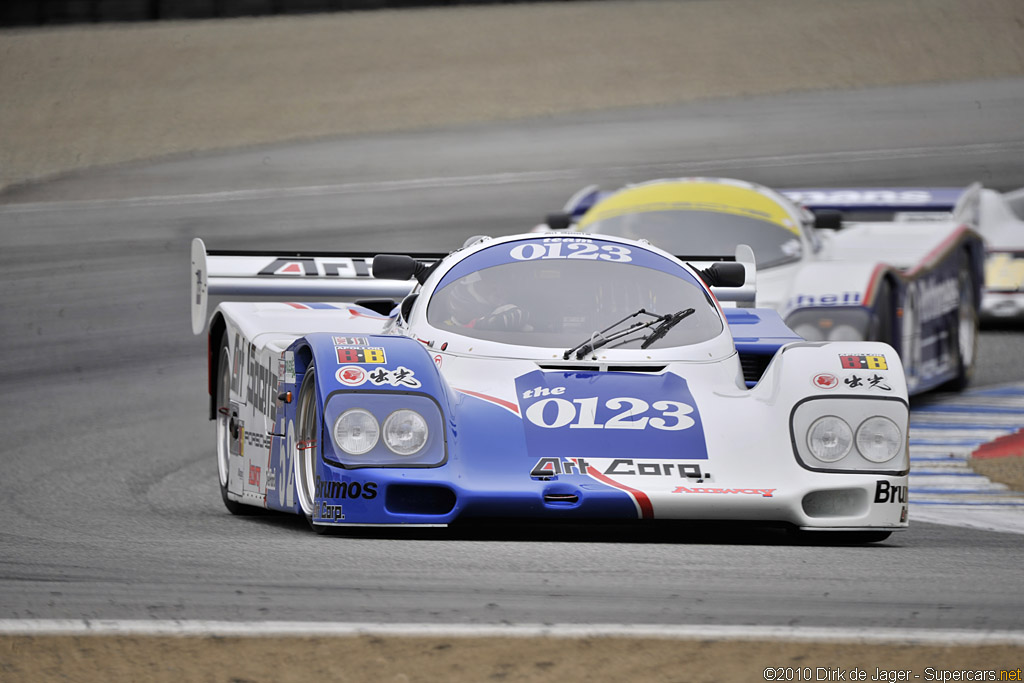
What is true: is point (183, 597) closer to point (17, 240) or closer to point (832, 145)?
point (17, 240)

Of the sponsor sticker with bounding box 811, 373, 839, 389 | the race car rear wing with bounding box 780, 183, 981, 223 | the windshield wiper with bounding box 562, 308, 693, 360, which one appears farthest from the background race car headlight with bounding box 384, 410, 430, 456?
the race car rear wing with bounding box 780, 183, 981, 223

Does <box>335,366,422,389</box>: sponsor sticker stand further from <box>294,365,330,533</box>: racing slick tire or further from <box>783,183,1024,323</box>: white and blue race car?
<box>783,183,1024,323</box>: white and blue race car

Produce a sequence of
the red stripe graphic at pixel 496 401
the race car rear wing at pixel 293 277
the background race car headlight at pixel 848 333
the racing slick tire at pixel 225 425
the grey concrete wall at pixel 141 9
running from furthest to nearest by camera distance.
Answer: the grey concrete wall at pixel 141 9 → the background race car headlight at pixel 848 333 → the race car rear wing at pixel 293 277 → the racing slick tire at pixel 225 425 → the red stripe graphic at pixel 496 401

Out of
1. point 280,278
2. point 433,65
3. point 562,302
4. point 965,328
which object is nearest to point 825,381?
point 562,302

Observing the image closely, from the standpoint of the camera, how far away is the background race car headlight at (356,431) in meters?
5.90

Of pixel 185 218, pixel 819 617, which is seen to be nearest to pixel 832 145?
pixel 185 218

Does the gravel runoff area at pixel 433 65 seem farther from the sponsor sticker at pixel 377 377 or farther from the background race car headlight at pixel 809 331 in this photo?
the sponsor sticker at pixel 377 377

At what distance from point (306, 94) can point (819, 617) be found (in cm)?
2632

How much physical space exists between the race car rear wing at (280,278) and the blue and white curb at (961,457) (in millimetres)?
2807

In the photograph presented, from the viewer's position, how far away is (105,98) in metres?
27.2

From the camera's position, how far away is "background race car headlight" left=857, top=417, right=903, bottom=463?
6.18 meters

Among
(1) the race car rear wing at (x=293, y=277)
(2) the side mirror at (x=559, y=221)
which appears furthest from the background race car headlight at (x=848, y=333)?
(2) the side mirror at (x=559, y=221)

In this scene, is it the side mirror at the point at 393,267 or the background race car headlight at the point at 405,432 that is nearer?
the background race car headlight at the point at 405,432

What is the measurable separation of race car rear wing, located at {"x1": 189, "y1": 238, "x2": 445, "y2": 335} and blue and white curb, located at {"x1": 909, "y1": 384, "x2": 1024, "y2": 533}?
281 centimetres
